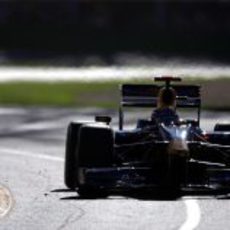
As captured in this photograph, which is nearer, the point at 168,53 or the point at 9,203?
the point at 9,203

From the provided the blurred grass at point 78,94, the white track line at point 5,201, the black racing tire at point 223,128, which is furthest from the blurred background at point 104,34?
the white track line at point 5,201

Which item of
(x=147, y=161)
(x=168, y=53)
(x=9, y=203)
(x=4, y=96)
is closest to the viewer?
(x=9, y=203)

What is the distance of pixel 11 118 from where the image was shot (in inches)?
1117

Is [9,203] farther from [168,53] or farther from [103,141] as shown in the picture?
[168,53]

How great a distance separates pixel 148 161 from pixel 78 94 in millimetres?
21000

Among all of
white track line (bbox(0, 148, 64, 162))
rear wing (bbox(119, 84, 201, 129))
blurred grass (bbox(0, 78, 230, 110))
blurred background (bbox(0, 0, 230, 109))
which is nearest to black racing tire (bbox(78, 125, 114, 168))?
rear wing (bbox(119, 84, 201, 129))

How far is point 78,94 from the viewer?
35.8 metres

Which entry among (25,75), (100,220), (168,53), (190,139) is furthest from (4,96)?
(100,220)

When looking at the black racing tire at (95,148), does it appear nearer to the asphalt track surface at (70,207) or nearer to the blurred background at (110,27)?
the asphalt track surface at (70,207)

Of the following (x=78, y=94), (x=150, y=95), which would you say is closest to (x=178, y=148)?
(x=150, y=95)

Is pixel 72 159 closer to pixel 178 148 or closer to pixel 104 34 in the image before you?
pixel 178 148

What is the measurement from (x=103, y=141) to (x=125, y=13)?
151ft

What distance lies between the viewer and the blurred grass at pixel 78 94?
32.7 metres

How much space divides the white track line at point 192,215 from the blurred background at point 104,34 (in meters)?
26.0
